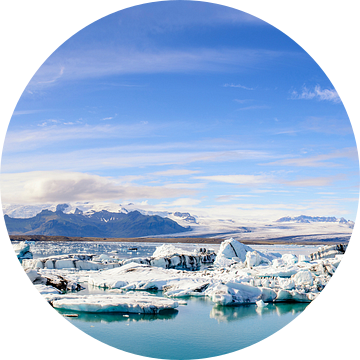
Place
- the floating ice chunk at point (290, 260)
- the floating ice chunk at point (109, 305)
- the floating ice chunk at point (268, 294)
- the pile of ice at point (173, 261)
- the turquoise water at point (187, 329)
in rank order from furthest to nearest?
the pile of ice at point (173, 261)
the floating ice chunk at point (290, 260)
the floating ice chunk at point (268, 294)
the floating ice chunk at point (109, 305)
the turquoise water at point (187, 329)

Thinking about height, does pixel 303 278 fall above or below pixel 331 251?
above

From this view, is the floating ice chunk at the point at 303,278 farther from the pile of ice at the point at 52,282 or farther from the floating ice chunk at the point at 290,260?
the pile of ice at the point at 52,282

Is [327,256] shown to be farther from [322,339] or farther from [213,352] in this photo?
[322,339]

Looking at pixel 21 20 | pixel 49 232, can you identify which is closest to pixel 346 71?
pixel 21 20

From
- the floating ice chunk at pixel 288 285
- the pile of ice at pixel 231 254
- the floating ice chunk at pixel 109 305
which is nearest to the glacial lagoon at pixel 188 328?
the floating ice chunk at pixel 109 305

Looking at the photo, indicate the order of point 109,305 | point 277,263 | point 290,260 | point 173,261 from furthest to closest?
point 173,261 → point 290,260 → point 277,263 → point 109,305

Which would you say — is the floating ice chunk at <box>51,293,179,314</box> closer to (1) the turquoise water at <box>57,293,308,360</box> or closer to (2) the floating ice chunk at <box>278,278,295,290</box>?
(1) the turquoise water at <box>57,293,308,360</box>

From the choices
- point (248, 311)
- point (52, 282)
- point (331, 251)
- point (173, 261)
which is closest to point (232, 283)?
point (248, 311)

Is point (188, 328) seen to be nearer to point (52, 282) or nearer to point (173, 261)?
point (52, 282)
